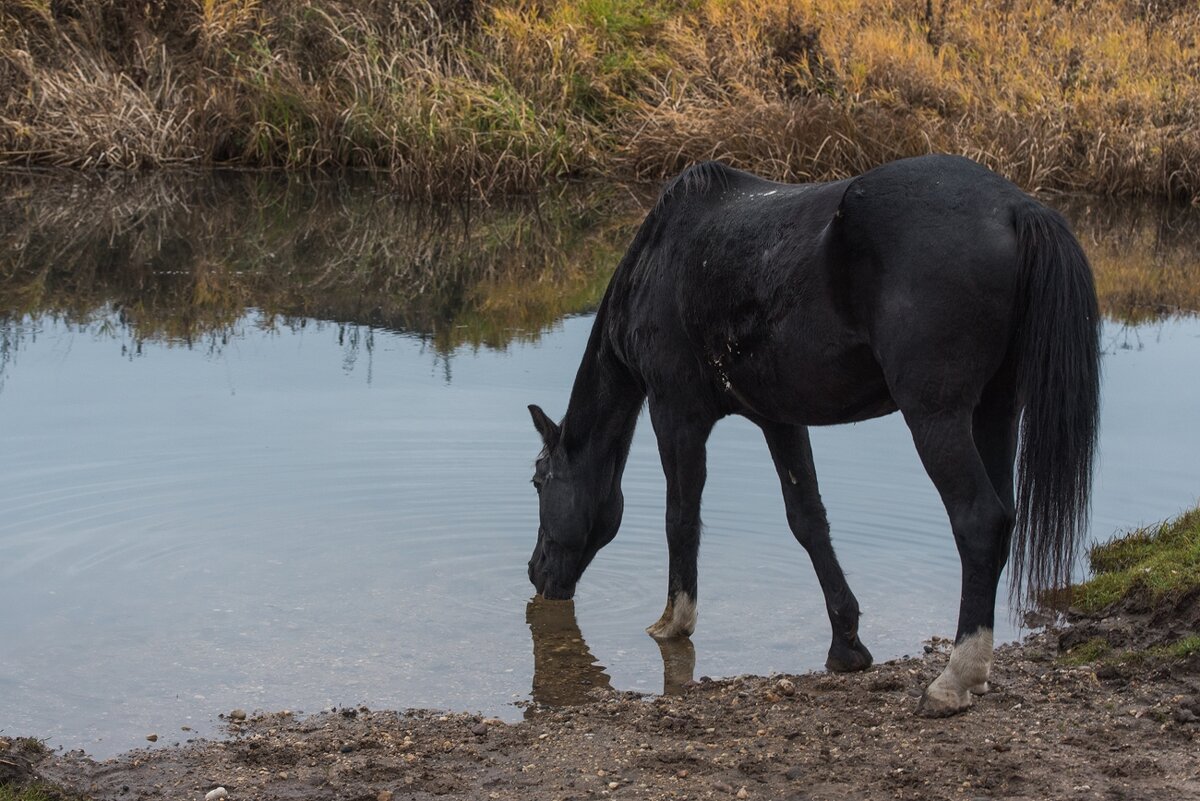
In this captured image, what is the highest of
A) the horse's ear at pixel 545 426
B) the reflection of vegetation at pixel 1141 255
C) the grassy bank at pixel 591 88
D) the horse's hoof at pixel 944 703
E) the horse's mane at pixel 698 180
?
the grassy bank at pixel 591 88

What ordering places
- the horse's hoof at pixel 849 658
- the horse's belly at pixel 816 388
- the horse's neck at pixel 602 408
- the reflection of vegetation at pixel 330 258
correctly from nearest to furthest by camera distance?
1. the horse's belly at pixel 816 388
2. the horse's hoof at pixel 849 658
3. the horse's neck at pixel 602 408
4. the reflection of vegetation at pixel 330 258

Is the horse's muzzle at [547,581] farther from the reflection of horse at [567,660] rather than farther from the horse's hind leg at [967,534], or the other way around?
the horse's hind leg at [967,534]

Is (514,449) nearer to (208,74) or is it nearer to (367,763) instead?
(367,763)

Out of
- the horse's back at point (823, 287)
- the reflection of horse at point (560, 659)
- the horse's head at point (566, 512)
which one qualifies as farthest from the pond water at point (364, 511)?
the horse's back at point (823, 287)

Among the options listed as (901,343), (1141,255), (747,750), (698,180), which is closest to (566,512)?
(698,180)

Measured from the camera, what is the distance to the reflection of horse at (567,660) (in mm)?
5613

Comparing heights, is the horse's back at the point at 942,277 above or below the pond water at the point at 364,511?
above

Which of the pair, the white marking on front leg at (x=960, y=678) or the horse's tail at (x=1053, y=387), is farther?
the white marking on front leg at (x=960, y=678)

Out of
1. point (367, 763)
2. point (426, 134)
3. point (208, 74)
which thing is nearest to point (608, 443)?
point (367, 763)

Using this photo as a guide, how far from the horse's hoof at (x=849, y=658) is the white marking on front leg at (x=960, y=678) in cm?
87

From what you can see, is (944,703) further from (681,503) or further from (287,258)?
(287,258)

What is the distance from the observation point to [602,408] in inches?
242

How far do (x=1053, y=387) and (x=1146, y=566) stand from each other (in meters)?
1.83

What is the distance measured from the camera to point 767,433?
579cm
